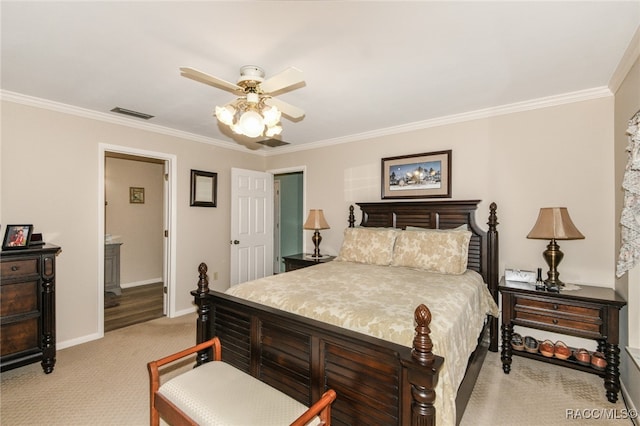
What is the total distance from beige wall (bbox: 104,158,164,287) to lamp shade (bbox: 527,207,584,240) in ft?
→ 20.2

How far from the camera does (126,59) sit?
2170mm

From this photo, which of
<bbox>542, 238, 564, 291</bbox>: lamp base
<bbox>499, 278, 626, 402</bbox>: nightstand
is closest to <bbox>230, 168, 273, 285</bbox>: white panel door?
<bbox>499, 278, 626, 402</bbox>: nightstand

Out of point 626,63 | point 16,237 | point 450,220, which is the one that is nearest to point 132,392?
point 16,237

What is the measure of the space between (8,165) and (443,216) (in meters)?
4.41

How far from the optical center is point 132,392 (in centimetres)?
230

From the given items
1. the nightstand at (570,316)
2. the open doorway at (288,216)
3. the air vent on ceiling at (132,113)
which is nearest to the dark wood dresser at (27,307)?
the air vent on ceiling at (132,113)

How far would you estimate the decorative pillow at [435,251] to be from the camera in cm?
283

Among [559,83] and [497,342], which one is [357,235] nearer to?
[497,342]

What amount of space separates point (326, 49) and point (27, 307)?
3.19 meters

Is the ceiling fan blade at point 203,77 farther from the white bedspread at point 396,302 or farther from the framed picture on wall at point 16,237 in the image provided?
the framed picture on wall at point 16,237

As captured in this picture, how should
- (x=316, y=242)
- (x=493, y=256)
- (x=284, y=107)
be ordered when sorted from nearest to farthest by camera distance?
1. (x=284, y=107)
2. (x=493, y=256)
3. (x=316, y=242)

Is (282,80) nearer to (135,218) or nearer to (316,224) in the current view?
(316,224)

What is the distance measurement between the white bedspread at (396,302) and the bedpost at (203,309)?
204 millimetres

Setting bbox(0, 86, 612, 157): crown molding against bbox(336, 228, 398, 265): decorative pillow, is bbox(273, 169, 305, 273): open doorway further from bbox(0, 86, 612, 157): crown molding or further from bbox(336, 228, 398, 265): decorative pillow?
bbox(336, 228, 398, 265): decorative pillow
